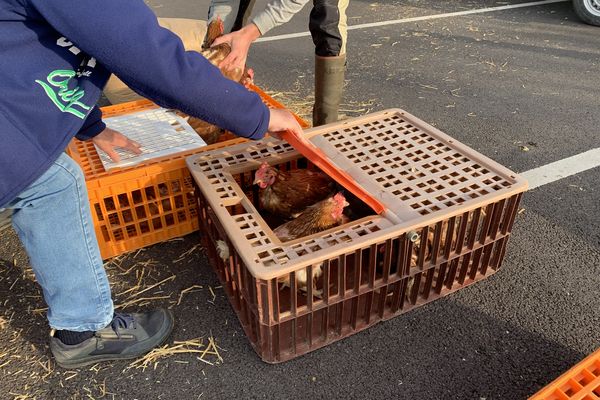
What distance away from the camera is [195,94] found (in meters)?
1.44

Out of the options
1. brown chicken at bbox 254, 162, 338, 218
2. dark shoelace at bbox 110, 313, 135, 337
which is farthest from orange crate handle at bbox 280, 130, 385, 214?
dark shoelace at bbox 110, 313, 135, 337

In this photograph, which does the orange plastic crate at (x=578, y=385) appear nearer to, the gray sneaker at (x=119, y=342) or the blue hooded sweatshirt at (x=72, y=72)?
the blue hooded sweatshirt at (x=72, y=72)

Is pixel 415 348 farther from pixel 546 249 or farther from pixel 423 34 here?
pixel 423 34

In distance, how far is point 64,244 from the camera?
5.29 ft

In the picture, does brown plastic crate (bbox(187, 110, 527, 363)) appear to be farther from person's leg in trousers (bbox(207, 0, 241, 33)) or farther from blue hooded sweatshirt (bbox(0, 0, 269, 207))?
person's leg in trousers (bbox(207, 0, 241, 33))

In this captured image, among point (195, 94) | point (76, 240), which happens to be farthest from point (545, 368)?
point (76, 240)

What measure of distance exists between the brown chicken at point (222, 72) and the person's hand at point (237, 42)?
3 cm

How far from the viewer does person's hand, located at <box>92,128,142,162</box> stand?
7.30 feet

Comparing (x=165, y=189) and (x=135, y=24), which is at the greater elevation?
(x=135, y=24)

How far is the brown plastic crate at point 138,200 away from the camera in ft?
7.19

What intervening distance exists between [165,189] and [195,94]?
1.05 meters

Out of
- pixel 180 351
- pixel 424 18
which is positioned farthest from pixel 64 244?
pixel 424 18

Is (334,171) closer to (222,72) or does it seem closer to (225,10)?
(222,72)

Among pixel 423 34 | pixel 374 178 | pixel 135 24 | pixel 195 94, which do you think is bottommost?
pixel 423 34
